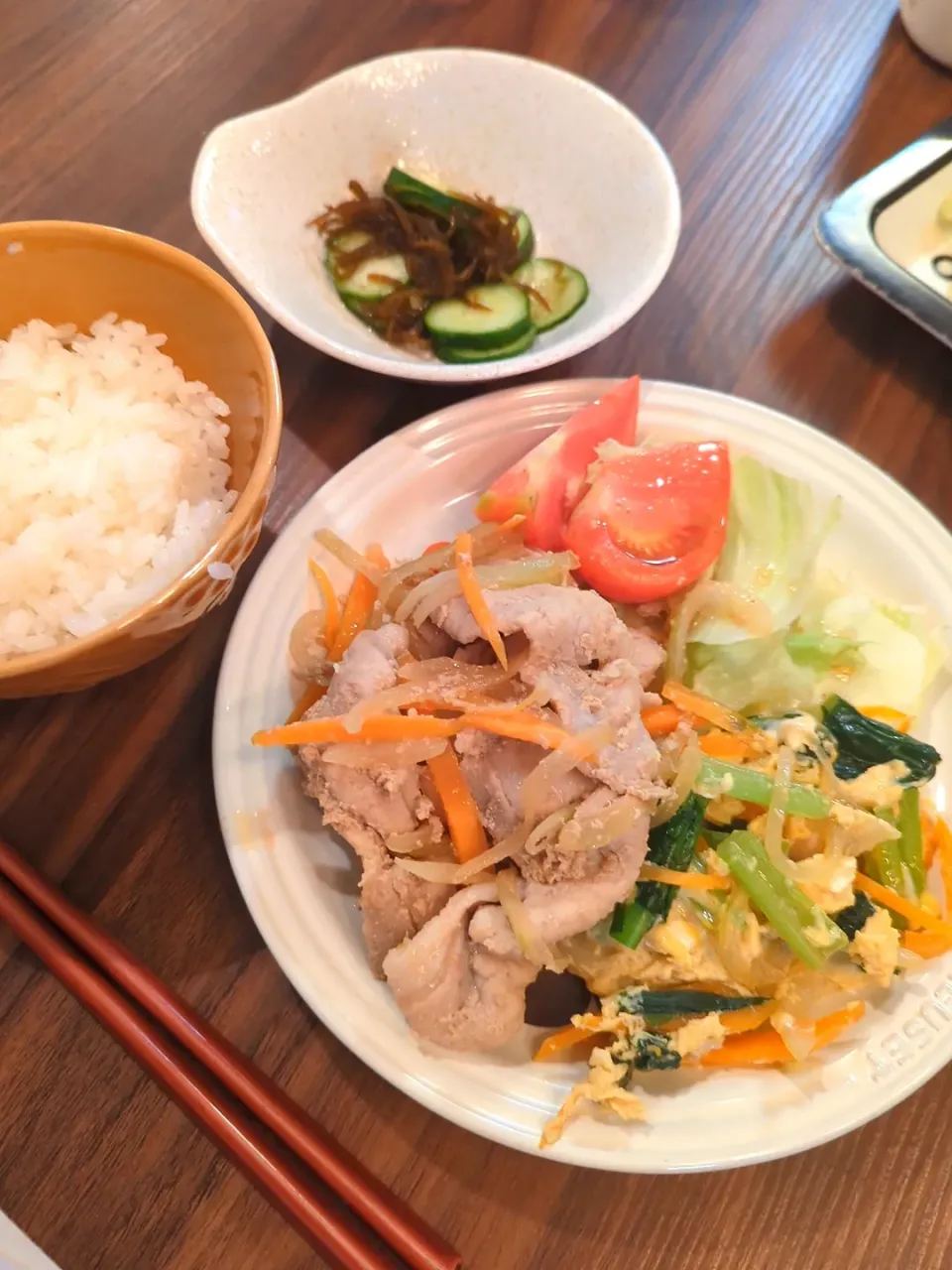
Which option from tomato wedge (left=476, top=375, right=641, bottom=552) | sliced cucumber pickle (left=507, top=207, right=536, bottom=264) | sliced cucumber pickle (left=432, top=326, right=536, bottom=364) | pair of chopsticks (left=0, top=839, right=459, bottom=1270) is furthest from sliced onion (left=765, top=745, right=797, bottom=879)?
sliced cucumber pickle (left=507, top=207, right=536, bottom=264)

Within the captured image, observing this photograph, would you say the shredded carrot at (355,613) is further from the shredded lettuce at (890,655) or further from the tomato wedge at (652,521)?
the shredded lettuce at (890,655)

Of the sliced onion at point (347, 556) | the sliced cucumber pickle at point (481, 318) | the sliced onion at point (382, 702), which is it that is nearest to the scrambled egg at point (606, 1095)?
the sliced onion at point (382, 702)

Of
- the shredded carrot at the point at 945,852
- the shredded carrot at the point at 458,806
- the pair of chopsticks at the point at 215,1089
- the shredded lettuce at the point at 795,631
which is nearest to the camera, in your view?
the pair of chopsticks at the point at 215,1089

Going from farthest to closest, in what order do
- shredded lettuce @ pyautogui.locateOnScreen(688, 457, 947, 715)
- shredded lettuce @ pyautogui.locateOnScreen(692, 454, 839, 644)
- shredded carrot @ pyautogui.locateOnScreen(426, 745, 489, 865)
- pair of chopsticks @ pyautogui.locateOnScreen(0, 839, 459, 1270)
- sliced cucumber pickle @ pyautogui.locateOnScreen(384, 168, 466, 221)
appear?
sliced cucumber pickle @ pyautogui.locateOnScreen(384, 168, 466, 221)
shredded lettuce @ pyautogui.locateOnScreen(692, 454, 839, 644)
shredded lettuce @ pyautogui.locateOnScreen(688, 457, 947, 715)
shredded carrot @ pyautogui.locateOnScreen(426, 745, 489, 865)
pair of chopsticks @ pyautogui.locateOnScreen(0, 839, 459, 1270)

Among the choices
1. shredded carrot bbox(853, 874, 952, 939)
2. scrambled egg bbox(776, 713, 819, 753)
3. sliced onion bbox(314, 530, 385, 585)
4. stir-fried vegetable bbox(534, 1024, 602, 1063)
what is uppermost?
scrambled egg bbox(776, 713, 819, 753)

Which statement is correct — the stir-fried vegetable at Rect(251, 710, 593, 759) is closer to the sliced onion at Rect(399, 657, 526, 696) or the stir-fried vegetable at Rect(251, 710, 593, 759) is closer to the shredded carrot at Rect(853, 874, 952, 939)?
the sliced onion at Rect(399, 657, 526, 696)

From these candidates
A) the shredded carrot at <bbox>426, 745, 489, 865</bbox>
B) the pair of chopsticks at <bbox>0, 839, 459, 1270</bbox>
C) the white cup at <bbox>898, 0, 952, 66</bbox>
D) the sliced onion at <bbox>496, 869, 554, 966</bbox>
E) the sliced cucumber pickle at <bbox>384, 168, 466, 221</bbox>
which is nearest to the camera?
the pair of chopsticks at <bbox>0, 839, 459, 1270</bbox>
